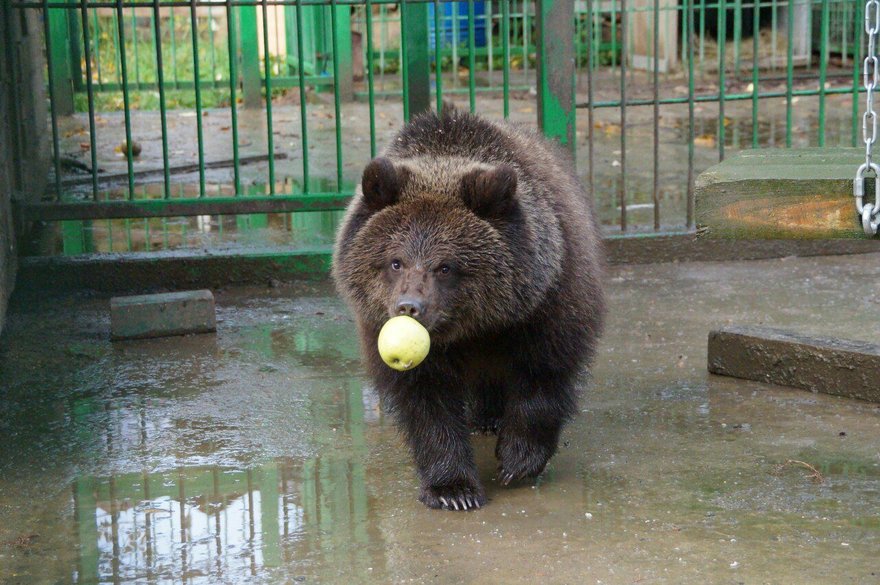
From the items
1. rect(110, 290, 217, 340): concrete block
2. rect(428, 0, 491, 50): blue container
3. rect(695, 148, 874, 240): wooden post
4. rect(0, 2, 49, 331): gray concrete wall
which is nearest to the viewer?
rect(695, 148, 874, 240): wooden post

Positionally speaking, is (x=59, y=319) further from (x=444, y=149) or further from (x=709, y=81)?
(x=709, y=81)

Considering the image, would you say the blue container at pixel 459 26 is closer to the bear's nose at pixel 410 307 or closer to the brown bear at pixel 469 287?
the brown bear at pixel 469 287

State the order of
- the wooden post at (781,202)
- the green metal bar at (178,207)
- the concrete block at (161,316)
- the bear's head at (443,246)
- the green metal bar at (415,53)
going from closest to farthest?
the wooden post at (781,202) < the bear's head at (443,246) < the concrete block at (161,316) < the green metal bar at (178,207) < the green metal bar at (415,53)

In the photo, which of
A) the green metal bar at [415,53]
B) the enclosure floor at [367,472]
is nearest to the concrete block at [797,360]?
the enclosure floor at [367,472]

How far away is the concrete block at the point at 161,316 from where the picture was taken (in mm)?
6922

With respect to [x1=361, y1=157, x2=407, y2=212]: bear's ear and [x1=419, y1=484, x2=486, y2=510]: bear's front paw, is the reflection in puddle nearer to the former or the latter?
[x1=419, y1=484, x2=486, y2=510]: bear's front paw

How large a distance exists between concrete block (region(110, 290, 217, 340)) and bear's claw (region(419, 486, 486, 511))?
284 cm

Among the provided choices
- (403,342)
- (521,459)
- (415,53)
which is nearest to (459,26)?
(415,53)

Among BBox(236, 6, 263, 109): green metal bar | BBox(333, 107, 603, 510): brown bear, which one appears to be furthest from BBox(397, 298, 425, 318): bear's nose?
BBox(236, 6, 263, 109): green metal bar

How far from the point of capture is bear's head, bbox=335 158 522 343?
174 inches

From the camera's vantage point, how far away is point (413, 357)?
4.24 m

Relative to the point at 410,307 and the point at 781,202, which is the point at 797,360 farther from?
the point at 410,307

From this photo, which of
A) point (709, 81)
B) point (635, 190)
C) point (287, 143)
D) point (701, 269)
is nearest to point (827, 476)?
point (701, 269)

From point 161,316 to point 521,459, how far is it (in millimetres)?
2961
